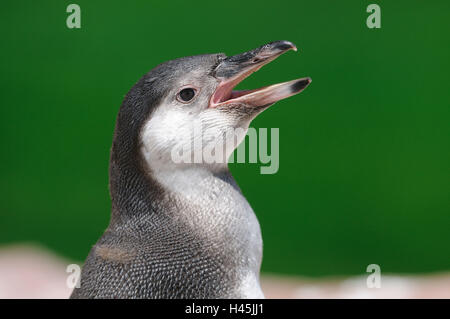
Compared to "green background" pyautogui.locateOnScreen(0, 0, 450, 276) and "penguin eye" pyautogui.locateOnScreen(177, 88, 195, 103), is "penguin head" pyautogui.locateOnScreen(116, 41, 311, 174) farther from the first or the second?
"green background" pyautogui.locateOnScreen(0, 0, 450, 276)

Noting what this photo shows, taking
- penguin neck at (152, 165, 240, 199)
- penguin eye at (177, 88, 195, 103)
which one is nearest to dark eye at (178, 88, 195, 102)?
penguin eye at (177, 88, 195, 103)

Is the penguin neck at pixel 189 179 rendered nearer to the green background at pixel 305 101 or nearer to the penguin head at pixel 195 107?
the penguin head at pixel 195 107

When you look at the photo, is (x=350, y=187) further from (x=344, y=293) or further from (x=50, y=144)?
(x=50, y=144)

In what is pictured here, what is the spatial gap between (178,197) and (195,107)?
0.71 feet

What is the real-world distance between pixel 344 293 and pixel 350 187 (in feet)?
1.77

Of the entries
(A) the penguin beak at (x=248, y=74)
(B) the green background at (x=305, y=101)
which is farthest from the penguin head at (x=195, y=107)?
(B) the green background at (x=305, y=101)

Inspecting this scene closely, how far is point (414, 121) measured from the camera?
3.12 meters

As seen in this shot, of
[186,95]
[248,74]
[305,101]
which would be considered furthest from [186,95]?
[305,101]

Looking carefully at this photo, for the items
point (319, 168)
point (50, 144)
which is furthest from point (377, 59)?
point (50, 144)

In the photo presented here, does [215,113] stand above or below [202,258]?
above

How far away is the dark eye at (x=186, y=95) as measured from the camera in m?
1.44

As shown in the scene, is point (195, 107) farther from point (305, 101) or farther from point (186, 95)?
point (305, 101)

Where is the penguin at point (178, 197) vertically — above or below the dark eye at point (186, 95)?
below

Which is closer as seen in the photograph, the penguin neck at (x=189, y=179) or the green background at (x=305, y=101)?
the penguin neck at (x=189, y=179)
